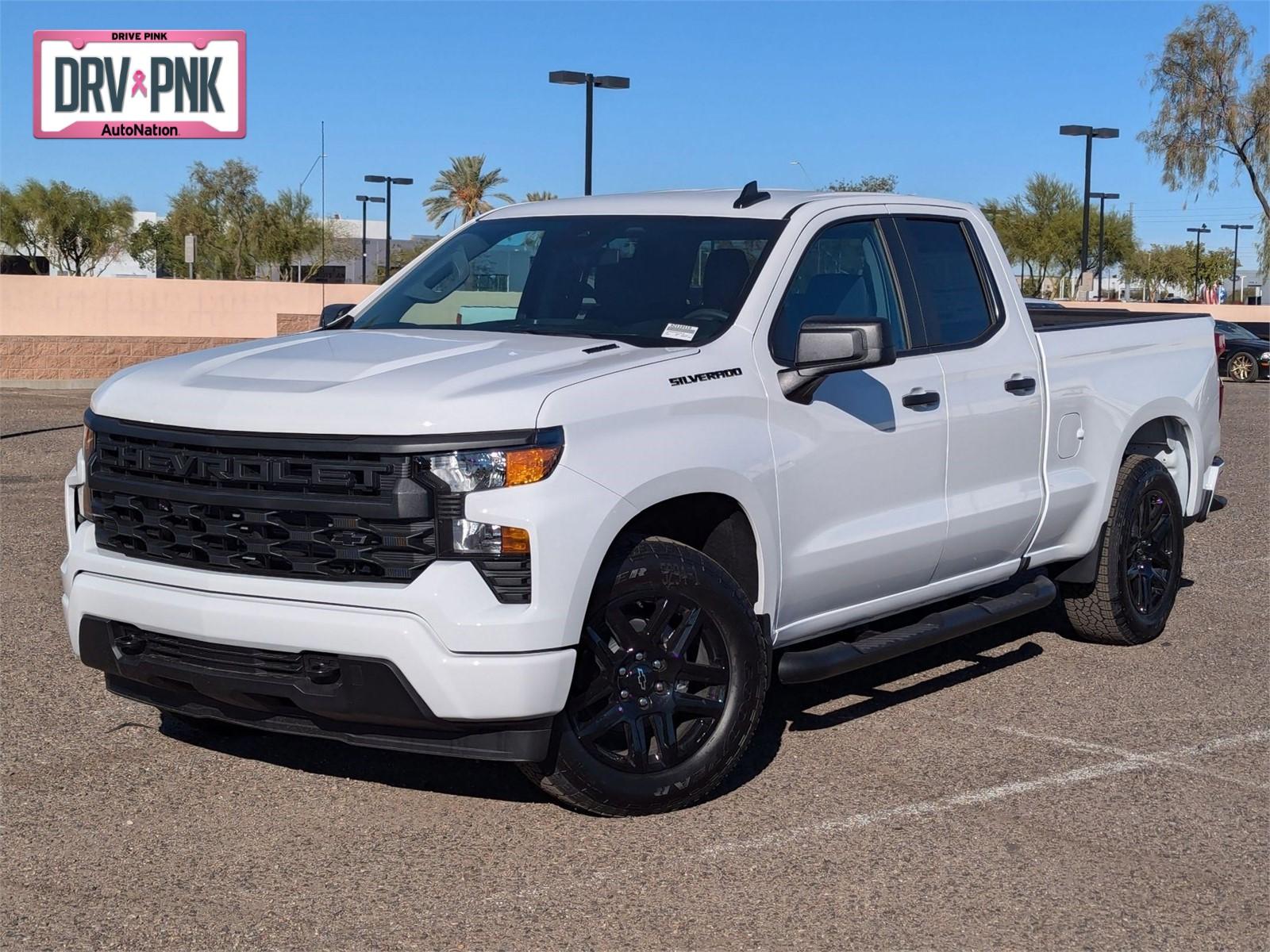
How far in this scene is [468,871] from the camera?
14.8 ft

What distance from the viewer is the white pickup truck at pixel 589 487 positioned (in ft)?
14.6

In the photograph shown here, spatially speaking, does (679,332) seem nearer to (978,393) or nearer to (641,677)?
(641,677)

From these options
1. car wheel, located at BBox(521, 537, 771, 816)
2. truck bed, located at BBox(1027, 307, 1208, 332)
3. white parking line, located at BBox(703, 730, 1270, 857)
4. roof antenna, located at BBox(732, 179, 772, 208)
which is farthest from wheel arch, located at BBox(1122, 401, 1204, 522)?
car wheel, located at BBox(521, 537, 771, 816)

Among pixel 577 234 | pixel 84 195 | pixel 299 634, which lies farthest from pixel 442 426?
pixel 84 195

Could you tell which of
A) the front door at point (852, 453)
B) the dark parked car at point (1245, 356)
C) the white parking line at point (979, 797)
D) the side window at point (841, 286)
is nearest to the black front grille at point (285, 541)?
the white parking line at point (979, 797)

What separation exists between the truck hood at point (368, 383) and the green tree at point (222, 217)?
6037cm

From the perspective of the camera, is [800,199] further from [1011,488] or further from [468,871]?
[468,871]

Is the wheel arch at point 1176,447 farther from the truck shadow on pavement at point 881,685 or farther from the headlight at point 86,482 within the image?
the headlight at point 86,482

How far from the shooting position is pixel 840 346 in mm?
5180

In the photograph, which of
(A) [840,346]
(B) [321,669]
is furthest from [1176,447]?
(B) [321,669]

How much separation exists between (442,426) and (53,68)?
3029 cm

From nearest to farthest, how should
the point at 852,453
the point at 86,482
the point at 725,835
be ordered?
1. the point at 725,835
2. the point at 86,482
3. the point at 852,453

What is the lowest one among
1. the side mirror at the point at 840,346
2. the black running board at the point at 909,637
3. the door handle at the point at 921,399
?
the black running board at the point at 909,637

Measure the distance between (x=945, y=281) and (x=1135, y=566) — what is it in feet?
6.31
